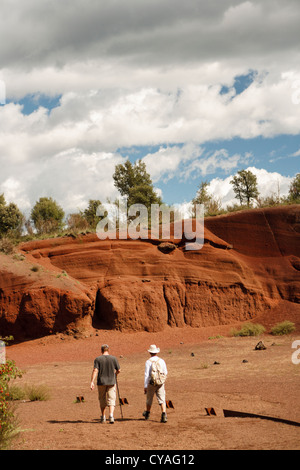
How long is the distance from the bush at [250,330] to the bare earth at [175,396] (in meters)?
0.91

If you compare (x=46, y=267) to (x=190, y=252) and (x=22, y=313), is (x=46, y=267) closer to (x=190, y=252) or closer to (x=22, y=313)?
(x=22, y=313)

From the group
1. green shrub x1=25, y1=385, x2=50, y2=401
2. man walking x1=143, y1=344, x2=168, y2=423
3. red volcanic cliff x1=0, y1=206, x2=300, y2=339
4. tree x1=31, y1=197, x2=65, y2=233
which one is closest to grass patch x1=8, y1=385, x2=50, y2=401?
green shrub x1=25, y1=385, x2=50, y2=401

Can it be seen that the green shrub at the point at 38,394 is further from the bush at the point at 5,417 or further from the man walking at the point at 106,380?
the bush at the point at 5,417

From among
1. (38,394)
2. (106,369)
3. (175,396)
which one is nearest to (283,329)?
(175,396)

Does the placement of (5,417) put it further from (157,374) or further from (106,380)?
(157,374)

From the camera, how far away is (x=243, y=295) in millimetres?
29188

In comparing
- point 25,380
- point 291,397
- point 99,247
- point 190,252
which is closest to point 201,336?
point 190,252

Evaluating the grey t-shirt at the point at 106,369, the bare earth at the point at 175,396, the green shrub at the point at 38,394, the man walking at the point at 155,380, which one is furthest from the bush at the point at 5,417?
the green shrub at the point at 38,394

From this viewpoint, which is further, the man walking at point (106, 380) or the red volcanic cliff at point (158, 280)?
the red volcanic cliff at point (158, 280)

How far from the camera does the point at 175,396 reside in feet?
41.9

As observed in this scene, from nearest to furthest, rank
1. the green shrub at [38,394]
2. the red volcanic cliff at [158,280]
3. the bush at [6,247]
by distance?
the green shrub at [38,394], the red volcanic cliff at [158,280], the bush at [6,247]

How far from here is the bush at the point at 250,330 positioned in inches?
1015

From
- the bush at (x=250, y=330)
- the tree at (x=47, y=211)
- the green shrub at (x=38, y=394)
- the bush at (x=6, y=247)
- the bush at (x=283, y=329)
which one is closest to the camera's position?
the green shrub at (x=38, y=394)

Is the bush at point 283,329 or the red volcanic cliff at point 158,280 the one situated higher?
the red volcanic cliff at point 158,280
